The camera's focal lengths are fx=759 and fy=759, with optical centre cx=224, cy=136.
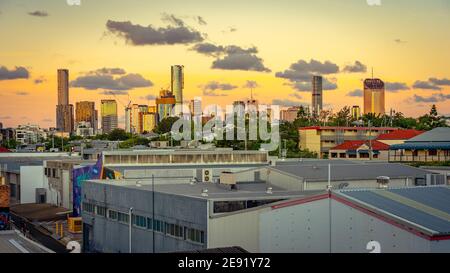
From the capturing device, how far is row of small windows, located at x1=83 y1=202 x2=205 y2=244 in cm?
2717

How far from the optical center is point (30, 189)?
65562 millimetres

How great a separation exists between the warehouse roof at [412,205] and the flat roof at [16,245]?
995cm

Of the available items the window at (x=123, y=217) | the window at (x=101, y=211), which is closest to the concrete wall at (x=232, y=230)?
the window at (x=123, y=217)

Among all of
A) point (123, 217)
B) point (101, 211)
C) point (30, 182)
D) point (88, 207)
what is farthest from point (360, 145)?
point (123, 217)

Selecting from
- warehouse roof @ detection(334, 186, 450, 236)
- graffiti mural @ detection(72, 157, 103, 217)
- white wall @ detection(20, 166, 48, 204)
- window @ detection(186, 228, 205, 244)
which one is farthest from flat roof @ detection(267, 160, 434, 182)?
white wall @ detection(20, 166, 48, 204)

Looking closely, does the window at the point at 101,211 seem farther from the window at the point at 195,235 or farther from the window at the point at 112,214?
the window at the point at 195,235

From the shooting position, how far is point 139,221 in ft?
103

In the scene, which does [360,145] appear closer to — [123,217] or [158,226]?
[123,217]

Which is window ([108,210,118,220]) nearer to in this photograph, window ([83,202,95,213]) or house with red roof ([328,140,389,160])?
window ([83,202,95,213])

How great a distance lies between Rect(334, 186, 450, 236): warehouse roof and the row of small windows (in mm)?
7337

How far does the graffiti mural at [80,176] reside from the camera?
49.6 meters

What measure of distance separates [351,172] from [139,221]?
36.4 ft
